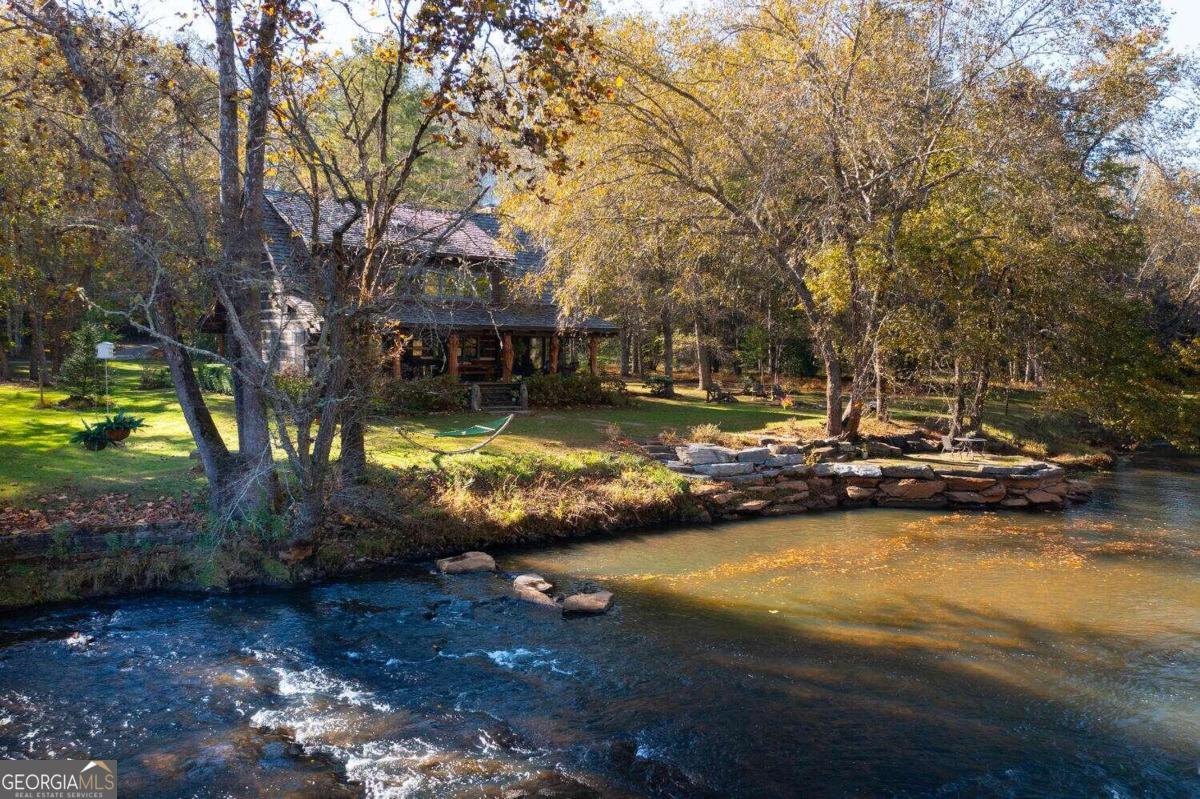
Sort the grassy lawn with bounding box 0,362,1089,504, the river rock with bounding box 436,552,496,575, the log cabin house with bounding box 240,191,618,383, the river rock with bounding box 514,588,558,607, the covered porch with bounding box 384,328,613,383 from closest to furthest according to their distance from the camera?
the river rock with bounding box 514,588,558,607 → the river rock with bounding box 436,552,496,575 → the grassy lawn with bounding box 0,362,1089,504 → the log cabin house with bounding box 240,191,618,383 → the covered porch with bounding box 384,328,613,383

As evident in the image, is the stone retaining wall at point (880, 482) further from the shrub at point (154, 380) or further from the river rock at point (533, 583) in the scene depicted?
the shrub at point (154, 380)

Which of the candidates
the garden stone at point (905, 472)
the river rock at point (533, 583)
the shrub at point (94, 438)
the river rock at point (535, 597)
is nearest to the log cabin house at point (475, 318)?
the shrub at point (94, 438)

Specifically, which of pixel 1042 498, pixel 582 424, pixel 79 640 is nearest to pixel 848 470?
pixel 1042 498

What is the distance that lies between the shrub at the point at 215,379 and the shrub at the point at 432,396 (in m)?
6.05

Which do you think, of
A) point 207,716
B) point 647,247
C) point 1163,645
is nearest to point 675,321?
point 647,247

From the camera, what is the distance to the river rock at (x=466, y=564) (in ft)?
37.5

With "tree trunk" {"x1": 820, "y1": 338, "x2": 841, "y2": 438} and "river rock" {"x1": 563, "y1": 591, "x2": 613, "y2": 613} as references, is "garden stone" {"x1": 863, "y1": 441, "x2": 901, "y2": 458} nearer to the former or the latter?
"tree trunk" {"x1": 820, "y1": 338, "x2": 841, "y2": 438}

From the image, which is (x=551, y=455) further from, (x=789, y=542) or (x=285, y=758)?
(x=285, y=758)

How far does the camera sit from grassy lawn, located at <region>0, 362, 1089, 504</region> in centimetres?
1223

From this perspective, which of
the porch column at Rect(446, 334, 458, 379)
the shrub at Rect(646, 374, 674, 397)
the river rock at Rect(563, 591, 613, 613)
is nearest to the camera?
the river rock at Rect(563, 591, 613, 613)

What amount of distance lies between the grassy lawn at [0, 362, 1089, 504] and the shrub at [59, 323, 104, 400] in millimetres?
707

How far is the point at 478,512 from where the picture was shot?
12812mm

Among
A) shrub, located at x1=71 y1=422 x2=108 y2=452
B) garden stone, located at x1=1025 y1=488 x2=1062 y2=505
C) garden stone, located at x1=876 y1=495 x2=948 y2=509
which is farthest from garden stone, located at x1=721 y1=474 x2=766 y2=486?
shrub, located at x1=71 y1=422 x2=108 y2=452

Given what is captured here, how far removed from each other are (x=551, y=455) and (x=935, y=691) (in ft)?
30.3
